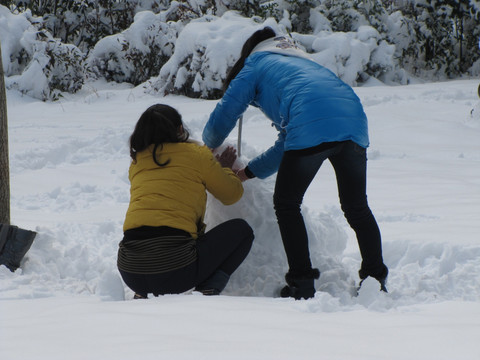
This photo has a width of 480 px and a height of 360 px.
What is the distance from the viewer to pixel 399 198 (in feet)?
16.0

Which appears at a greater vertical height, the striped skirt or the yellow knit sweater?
the yellow knit sweater

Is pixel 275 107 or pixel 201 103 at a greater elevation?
pixel 275 107

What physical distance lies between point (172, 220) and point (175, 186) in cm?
16

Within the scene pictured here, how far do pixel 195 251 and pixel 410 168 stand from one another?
3.69m

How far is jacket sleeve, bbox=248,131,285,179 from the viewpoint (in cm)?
300

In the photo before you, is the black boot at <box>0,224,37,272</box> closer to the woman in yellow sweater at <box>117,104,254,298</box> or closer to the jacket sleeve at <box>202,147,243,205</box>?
the woman in yellow sweater at <box>117,104,254,298</box>

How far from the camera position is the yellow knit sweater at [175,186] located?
272 cm

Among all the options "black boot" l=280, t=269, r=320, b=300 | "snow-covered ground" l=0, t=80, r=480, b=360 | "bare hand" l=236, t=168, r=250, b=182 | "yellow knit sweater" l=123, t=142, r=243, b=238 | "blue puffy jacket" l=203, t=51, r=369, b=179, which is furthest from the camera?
"bare hand" l=236, t=168, r=250, b=182

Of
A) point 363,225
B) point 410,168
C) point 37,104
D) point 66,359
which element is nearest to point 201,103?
point 37,104

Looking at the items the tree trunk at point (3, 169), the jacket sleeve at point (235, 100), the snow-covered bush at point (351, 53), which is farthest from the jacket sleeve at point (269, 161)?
the snow-covered bush at point (351, 53)

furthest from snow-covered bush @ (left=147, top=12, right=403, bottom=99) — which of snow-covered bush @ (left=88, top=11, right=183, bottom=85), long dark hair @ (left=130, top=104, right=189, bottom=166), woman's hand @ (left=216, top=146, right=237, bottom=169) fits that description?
long dark hair @ (left=130, top=104, right=189, bottom=166)

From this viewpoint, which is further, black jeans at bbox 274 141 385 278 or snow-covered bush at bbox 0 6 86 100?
snow-covered bush at bbox 0 6 86 100

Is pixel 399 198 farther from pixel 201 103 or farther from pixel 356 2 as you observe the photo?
pixel 356 2

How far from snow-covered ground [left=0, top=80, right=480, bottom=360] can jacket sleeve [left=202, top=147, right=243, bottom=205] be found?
252 millimetres
